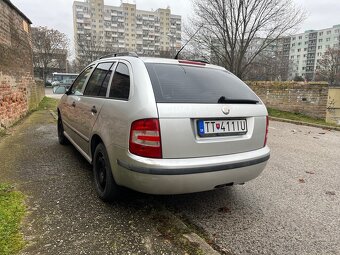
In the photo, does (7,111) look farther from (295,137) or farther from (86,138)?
(295,137)

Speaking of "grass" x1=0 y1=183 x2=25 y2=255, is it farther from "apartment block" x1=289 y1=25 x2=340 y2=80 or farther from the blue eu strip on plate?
"apartment block" x1=289 y1=25 x2=340 y2=80

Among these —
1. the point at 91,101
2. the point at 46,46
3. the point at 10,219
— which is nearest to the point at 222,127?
the point at 91,101

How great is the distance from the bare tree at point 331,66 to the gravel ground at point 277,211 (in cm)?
5982

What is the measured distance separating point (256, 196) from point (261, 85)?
9.82m

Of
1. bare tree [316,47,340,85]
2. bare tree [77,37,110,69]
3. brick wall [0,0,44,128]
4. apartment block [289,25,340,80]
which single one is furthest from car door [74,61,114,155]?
apartment block [289,25,340,80]

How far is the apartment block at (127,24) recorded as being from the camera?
87.0 meters

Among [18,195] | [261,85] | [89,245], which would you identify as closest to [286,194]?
[89,245]

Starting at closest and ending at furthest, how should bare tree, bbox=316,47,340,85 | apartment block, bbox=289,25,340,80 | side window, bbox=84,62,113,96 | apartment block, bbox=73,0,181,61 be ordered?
side window, bbox=84,62,113,96, bare tree, bbox=316,47,340,85, apartment block, bbox=73,0,181,61, apartment block, bbox=289,25,340,80

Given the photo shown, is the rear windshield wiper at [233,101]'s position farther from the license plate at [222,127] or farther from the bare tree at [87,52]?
the bare tree at [87,52]

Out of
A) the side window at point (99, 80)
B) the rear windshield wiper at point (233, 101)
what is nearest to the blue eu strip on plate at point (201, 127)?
the rear windshield wiper at point (233, 101)

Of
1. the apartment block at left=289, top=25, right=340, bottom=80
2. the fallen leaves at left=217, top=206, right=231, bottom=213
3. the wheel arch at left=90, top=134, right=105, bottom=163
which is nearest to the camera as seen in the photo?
the fallen leaves at left=217, top=206, right=231, bottom=213

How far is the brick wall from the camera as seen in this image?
20.9 ft

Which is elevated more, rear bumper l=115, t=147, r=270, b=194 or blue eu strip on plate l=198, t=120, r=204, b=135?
blue eu strip on plate l=198, t=120, r=204, b=135

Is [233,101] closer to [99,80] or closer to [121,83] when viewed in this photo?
[121,83]
